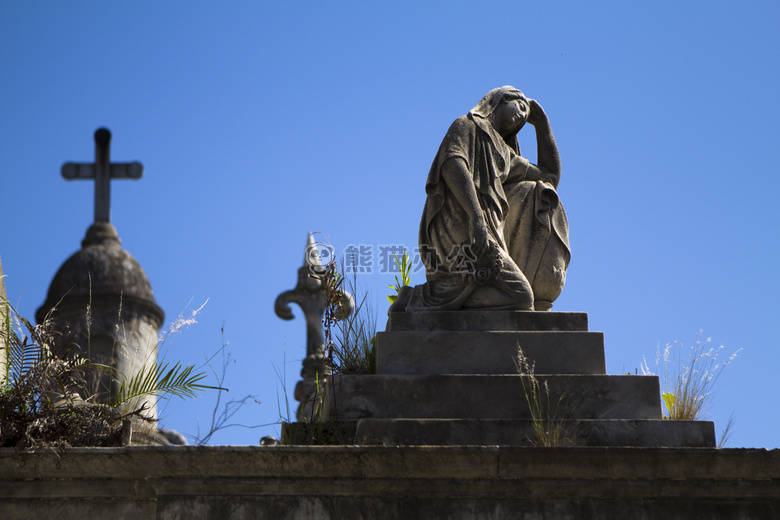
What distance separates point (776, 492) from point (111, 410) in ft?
13.8

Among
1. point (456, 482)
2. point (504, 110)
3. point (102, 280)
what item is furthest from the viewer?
point (102, 280)

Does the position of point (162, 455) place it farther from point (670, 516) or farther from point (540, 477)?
point (670, 516)

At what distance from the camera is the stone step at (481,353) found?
7.11 meters

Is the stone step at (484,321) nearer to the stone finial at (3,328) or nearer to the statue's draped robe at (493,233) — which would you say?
the statue's draped robe at (493,233)

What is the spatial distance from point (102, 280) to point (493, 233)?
916 centimetres

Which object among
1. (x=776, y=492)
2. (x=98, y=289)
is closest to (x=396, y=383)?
(x=776, y=492)

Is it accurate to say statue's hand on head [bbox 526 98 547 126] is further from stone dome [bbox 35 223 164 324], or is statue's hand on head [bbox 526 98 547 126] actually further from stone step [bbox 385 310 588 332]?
stone dome [bbox 35 223 164 324]

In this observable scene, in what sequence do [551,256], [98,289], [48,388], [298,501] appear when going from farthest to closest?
[98,289], [551,256], [48,388], [298,501]

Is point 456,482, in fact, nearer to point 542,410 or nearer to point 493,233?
point 542,410

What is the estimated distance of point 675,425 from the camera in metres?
6.80

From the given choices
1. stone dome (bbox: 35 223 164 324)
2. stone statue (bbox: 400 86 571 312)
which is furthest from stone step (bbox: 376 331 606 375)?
stone dome (bbox: 35 223 164 324)

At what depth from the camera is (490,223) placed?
766 centimetres

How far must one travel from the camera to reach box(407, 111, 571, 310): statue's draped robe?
7.45 meters

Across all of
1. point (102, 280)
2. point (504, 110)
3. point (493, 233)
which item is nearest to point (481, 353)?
point (493, 233)
